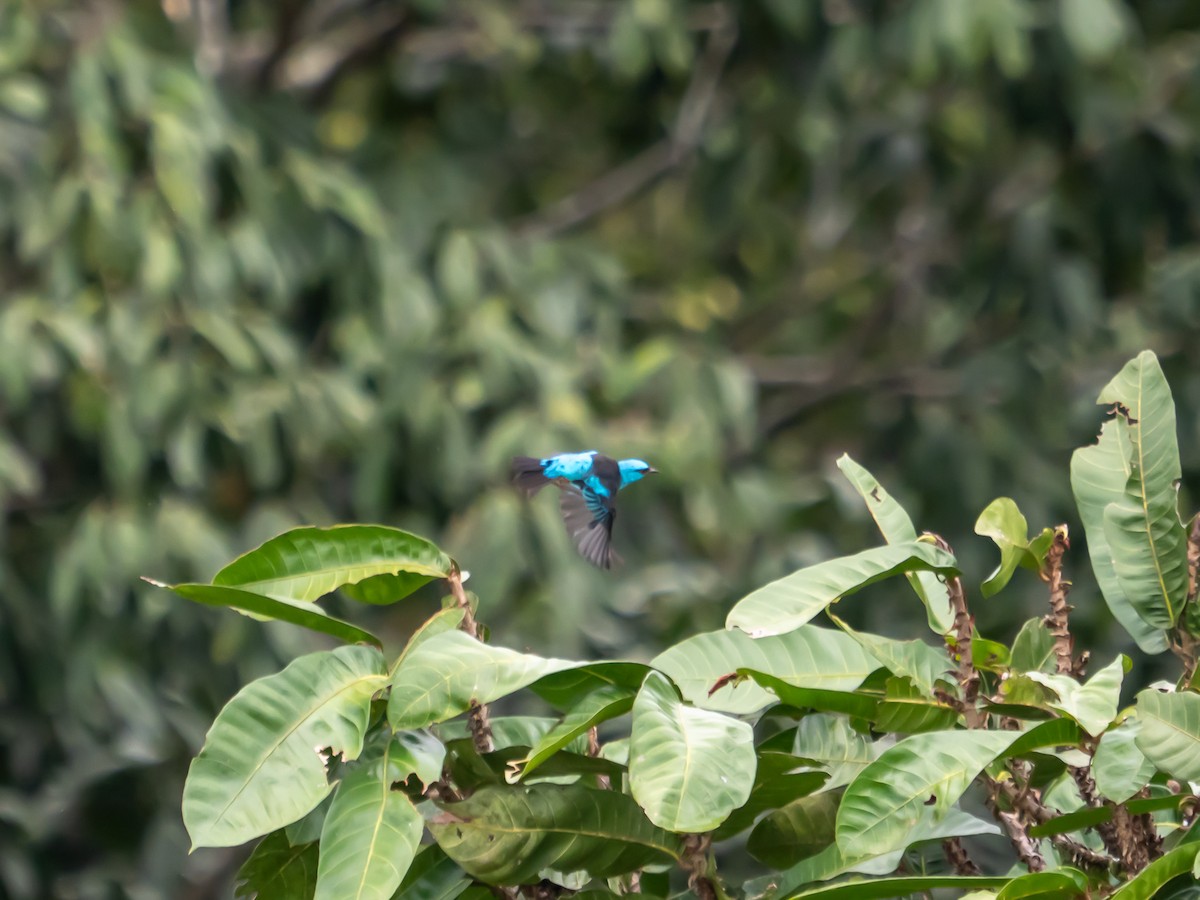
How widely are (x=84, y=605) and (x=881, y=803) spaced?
7.91ft

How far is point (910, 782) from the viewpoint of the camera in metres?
1.20

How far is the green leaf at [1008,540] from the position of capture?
138cm

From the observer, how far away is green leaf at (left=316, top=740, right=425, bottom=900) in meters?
1.18

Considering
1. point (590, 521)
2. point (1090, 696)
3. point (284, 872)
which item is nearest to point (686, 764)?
point (1090, 696)

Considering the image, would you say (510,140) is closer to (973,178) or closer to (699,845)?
(973,178)

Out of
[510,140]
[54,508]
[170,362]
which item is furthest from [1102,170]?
[54,508]

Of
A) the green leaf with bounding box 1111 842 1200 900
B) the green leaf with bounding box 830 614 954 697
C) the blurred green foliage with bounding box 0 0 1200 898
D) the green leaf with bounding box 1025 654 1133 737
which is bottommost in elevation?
the blurred green foliage with bounding box 0 0 1200 898

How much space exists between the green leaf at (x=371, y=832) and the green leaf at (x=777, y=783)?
273 millimetres

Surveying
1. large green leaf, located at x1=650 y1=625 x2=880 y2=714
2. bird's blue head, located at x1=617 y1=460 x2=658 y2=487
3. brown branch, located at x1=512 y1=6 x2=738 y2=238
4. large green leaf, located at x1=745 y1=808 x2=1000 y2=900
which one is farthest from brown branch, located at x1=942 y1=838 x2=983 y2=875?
brown branch, located at x1=512 y1=6 x2=738 y2=238

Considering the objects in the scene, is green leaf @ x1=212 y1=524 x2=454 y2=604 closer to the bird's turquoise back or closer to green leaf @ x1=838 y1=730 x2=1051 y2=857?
green leaf @ x1=838 y1=730 x2=1051 y2=857

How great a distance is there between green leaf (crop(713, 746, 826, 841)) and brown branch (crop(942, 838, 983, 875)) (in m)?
0.12

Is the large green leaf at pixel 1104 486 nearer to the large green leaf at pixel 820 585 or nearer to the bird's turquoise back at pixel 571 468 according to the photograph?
the large green leaf at pixel 820 585

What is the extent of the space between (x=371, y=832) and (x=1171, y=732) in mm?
591

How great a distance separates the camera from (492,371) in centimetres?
353
